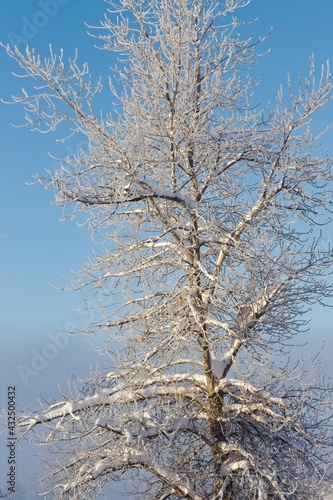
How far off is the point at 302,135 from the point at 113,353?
4.27 meters

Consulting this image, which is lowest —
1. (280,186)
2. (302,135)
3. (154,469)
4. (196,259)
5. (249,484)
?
(249,484)

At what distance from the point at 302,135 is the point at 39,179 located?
3907 millimetres

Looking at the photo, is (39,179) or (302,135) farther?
(302,135)

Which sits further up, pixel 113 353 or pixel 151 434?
pixel 113 353

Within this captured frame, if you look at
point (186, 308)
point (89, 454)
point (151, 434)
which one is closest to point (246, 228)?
point (186, 308)

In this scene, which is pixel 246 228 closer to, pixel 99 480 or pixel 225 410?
pixel 225 410

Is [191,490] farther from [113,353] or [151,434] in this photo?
[113,353]

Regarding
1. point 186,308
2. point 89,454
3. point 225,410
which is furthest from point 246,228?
point 89,454

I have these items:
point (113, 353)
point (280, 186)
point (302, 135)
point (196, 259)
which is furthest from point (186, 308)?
point (302, 135)

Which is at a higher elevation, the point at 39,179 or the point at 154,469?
the point at 39,179

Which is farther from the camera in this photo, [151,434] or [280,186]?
[280,186]

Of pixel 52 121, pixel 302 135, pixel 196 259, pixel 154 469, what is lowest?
pixel 154 469

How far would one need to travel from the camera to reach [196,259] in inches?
360

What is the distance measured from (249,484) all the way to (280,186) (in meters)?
4.20
